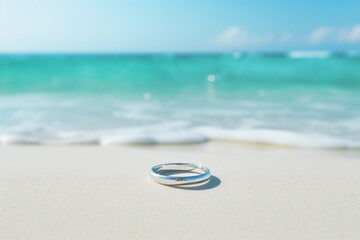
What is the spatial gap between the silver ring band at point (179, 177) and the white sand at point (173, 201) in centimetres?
4

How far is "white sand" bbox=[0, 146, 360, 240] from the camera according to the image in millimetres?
1556

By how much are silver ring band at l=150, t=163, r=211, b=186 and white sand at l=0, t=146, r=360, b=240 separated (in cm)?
4

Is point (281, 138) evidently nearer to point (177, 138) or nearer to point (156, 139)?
point (177, 138)

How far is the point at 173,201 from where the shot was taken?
6.11 feet

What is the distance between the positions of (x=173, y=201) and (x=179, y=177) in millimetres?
193

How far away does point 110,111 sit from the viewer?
594cm

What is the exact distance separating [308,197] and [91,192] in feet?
3.66

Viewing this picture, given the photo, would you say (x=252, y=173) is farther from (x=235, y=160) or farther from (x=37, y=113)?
(x=37, y=113)

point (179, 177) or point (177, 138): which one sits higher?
point (177, 138)

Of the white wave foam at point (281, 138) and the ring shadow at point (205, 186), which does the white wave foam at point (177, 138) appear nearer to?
the white wave foam at point (281, 138)

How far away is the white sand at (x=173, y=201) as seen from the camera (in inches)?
61.2

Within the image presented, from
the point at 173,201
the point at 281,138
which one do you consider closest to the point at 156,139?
the point at 281,138

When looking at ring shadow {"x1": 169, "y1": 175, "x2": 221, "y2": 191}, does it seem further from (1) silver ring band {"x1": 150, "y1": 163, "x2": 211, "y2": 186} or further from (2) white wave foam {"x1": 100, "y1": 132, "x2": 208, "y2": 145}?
(2) white wave foam {"x1": 100, "y1": 132, "x2": 208, "y2": 145}

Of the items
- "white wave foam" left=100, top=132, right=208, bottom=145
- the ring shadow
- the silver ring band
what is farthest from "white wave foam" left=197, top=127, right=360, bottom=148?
the ring shadow
